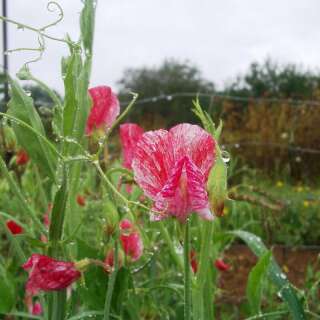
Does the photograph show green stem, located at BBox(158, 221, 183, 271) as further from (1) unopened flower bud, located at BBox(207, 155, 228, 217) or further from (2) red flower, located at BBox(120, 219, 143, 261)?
(1) unopened flower bud, located at BBox(207, 155, 228, 217)

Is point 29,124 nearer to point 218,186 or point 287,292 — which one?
point 218,186

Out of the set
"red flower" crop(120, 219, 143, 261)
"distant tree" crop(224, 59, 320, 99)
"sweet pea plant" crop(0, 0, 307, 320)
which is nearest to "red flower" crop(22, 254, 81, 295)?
"sweet pea plant" crop(0, 0, 307, 320)

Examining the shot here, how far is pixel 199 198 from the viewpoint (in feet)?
1.49

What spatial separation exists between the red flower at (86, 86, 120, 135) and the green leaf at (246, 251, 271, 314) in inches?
8.0

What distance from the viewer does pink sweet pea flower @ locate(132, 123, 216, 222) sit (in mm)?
449

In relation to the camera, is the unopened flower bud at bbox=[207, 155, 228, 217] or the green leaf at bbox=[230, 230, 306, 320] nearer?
the unopened flower bud at bbox=[207, 155, 228, 217]

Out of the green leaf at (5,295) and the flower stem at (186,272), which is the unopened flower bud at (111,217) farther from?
the green leaf at (5,295)

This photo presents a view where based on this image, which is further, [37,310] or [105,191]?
[37,310]

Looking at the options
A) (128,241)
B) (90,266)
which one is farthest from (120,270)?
(128,241)

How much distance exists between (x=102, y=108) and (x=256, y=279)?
0.78ft

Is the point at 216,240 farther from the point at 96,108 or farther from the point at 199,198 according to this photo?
the point at 199,198

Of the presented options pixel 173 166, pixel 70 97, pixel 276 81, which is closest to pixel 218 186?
pixel 173 166

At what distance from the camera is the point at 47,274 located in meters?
0.52

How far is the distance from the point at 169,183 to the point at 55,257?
0.16 meters
